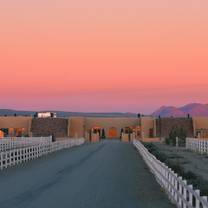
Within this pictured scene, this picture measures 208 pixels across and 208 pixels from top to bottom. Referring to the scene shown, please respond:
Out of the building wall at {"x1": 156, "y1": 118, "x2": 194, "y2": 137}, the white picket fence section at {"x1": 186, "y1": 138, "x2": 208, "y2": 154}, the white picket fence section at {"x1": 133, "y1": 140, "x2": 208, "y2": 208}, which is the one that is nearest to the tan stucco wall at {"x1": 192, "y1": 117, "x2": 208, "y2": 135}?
the building wall at {"x1": 156, "y1": 118, "x2": 194, "y2": 137}

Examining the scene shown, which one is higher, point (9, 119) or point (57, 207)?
point (9, 119)

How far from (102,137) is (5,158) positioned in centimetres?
7767

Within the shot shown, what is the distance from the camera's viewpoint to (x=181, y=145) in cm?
7150

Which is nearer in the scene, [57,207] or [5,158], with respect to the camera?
[57,207]

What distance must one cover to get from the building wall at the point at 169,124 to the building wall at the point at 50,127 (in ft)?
54.3

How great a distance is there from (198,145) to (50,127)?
177ft

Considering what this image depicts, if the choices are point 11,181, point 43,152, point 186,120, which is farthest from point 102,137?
point 11,181

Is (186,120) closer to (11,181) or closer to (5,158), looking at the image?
(5,158)

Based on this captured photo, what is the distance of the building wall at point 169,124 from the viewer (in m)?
99.8

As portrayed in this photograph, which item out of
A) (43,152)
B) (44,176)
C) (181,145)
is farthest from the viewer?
(181,145)

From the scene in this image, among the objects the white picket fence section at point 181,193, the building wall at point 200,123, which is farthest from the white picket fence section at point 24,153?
the building wall at point 200,123

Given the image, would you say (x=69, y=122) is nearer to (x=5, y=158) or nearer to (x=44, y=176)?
(x=5, y=158)

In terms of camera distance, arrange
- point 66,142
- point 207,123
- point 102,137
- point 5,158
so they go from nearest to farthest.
Result: point 5,158
point 66,142
point 207,123
point 102,137

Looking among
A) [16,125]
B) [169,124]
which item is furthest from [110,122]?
[16,125]
